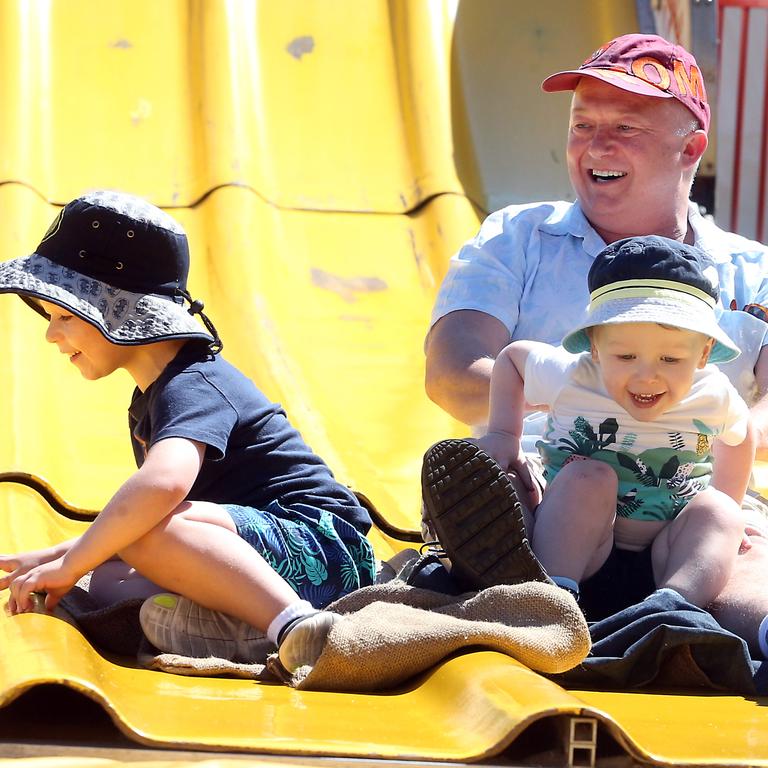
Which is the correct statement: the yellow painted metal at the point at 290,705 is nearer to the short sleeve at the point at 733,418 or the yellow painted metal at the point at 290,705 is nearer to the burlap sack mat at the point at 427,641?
the burlap sack mat at the point at 427,641

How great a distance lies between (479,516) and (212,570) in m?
0.31

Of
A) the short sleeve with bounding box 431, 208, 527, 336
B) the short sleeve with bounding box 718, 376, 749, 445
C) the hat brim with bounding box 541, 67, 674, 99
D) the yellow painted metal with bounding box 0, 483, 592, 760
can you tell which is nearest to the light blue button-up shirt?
the short sleeve with bounding box 431, 208, 527, 336

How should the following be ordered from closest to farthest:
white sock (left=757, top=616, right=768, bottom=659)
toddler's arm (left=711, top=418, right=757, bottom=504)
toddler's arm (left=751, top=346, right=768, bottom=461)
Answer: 1. white sock (left=757, top=616, right=768, bottom=659)
2. toddler's arm (left=711, top=418, right=757, bottom=504)
3. toddler's arm (left=751, top=346, right=768, bottom=461)

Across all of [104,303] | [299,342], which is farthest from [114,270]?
[299,342]

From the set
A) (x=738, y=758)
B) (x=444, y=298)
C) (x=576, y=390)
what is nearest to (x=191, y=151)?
(x=444, y=298)

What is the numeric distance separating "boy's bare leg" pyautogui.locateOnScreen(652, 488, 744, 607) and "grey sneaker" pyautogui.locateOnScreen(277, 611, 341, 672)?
46 centimetres

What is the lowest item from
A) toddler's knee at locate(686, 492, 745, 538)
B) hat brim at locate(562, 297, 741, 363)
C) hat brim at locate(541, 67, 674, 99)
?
toddler's knee at locate(686, 492, 745, 538)

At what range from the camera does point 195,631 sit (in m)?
1.64

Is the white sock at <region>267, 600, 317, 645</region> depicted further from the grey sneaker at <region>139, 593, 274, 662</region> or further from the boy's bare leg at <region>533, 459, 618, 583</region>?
the boy's bare leg at <region>533, 459, 618, 583</region>

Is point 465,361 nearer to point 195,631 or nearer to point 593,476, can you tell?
point 593,476

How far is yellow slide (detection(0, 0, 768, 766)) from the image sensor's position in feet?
9.34

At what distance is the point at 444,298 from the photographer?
2.34 m

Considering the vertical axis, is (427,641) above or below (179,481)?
below

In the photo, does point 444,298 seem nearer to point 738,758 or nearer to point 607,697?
point 607,697
